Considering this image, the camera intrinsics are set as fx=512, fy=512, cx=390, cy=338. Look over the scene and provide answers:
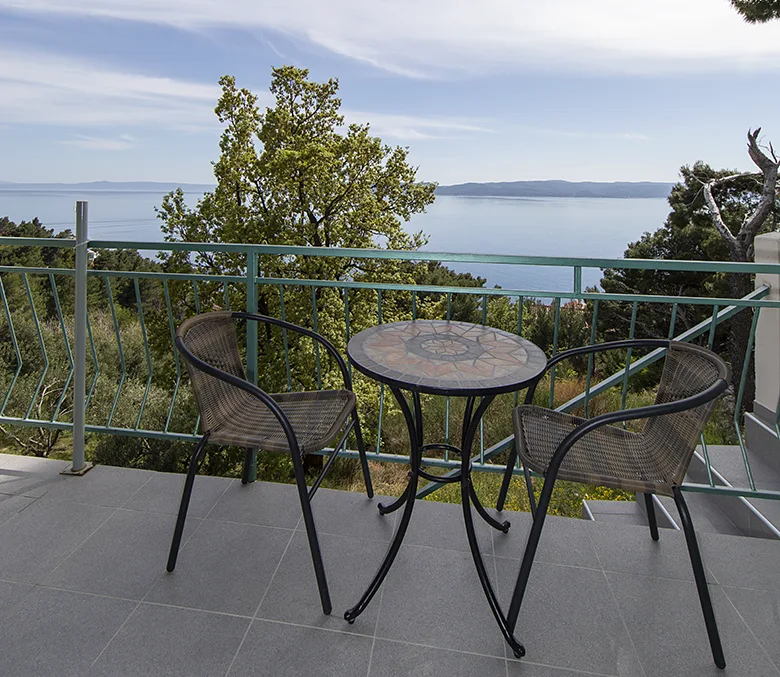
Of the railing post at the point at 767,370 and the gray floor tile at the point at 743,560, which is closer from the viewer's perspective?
the gray floor tile at the point at 743,560

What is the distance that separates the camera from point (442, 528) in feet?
6.83

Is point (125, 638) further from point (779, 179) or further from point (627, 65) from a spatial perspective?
point (627, 65)

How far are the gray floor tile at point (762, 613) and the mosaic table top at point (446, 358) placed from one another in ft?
3.41

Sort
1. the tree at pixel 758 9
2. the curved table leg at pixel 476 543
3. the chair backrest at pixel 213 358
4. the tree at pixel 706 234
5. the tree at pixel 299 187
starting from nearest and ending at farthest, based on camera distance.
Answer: the curved table leg at pixel 476 543
the chair backrest at pixel 213 358
the tree at pixel 758 9
the tree at pixel 299 187
the tree at pixel 706 234

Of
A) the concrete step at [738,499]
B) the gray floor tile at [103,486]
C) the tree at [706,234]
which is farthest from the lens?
the tree at [706,234]

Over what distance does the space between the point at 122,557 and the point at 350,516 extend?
0.86m

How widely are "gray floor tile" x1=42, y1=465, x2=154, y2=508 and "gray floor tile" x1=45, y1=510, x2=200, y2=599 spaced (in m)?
0.15

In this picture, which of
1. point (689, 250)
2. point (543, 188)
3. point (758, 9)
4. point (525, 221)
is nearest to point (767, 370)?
point (758, 9)

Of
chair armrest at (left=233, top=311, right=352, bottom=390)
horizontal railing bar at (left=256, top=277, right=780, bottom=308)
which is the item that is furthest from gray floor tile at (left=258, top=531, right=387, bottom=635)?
horizontal railing bar at (left=256, top=277, right=780, bottom=308)

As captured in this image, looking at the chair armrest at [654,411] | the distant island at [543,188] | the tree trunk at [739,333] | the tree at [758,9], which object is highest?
the tree at [758,9]

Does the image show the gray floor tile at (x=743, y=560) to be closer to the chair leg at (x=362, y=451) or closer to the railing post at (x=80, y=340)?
the chair leg at (x=362, y=451)

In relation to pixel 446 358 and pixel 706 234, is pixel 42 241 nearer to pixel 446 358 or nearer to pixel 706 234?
pixel 446 358

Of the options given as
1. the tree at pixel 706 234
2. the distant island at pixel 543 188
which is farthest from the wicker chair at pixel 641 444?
the distant island at pixel 543 188

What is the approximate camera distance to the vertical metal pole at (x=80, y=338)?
2.31 m
